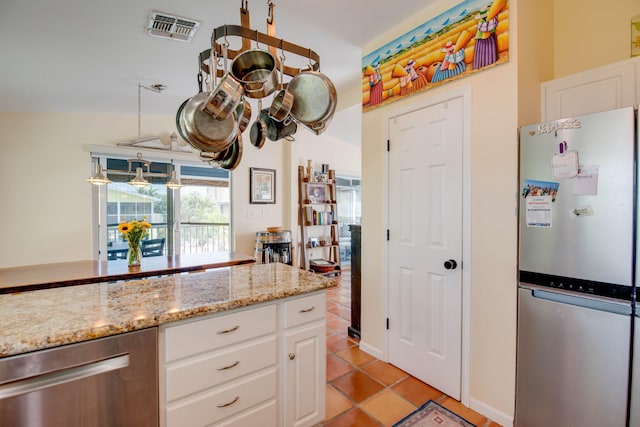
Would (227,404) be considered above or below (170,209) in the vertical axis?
below

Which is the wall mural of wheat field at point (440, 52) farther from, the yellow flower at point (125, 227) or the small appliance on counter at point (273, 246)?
the small appliance on counter at point (273, 246)

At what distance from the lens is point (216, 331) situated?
4.43 feet

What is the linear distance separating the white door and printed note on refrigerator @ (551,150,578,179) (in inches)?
21.6

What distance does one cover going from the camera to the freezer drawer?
4.53 feet

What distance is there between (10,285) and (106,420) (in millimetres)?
1856

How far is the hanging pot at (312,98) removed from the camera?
1.55 m

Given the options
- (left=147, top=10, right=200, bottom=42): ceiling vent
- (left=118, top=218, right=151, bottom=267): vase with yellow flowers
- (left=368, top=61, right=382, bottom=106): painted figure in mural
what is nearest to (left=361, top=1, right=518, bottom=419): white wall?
(left=368, top=61, right=382, bottom=106): painted figure in mural

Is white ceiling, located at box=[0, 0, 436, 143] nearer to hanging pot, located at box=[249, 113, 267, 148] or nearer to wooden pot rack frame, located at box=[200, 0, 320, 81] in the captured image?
wooden pot rack frame, located at box=[200, 0, 320, 81]

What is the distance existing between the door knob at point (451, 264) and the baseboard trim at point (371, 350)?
3.51ft

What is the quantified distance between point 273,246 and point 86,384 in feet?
13.2

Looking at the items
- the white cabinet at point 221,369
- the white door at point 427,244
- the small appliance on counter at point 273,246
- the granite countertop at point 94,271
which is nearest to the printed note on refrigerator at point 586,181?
the white door at point 427,244

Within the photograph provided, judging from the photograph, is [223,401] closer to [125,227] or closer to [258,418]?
[258,418]

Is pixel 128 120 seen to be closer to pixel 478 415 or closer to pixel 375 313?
pixel 375 313

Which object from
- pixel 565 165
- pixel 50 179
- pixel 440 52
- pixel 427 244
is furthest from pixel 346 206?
pixel 565 165
